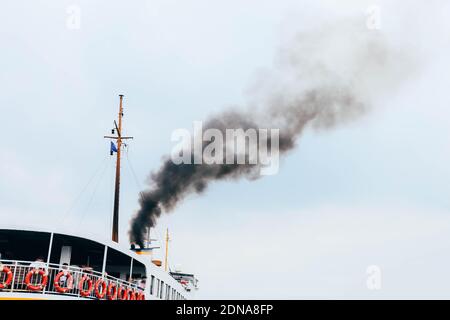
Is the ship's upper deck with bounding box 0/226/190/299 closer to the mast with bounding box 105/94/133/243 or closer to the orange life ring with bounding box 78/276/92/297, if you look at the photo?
the orange life ring with bounding box 78/276/92/297

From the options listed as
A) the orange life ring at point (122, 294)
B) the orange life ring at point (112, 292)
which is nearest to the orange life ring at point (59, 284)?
the orange life ring at point (112, 292)

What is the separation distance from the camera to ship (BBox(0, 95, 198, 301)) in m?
14.2

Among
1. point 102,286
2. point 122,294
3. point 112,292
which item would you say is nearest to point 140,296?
point 122,294

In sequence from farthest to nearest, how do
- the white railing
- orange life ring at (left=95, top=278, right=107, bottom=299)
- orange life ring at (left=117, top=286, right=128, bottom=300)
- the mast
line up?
1. the mast
2. orange life ring at (left=117, top=286, right=128, bottom=300)
3. orange life ring at (left=95, top=278, right=107, bottom=299)
4. the white railing

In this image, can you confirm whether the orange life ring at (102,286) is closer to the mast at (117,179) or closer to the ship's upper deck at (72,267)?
the ship's upper deck at (72,267)

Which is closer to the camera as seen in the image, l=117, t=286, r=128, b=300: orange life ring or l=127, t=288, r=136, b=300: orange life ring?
l=117, t=286, r=128, b=300: orange life ring

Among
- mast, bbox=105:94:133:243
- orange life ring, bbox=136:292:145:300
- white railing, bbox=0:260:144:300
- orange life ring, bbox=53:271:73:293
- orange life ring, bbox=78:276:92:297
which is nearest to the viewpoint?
white railing, bbox=0:260:144:300

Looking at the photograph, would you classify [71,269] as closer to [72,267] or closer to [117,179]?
[72,267]

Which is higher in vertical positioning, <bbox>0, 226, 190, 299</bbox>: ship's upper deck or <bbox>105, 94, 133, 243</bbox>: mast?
<bbox>105, 94, 133, 243</bbox>: mast

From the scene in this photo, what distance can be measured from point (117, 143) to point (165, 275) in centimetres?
1051

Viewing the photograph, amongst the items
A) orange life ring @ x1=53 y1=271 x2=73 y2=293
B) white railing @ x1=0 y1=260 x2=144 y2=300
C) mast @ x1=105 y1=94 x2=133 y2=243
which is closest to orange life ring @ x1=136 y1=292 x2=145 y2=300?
white railing @ x1=0 y1=260 x2=144 y2=300

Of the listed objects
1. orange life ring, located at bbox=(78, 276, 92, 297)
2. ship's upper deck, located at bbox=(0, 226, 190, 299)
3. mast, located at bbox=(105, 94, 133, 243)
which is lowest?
orange life ring, located at bbox=(78, 276, 92, 297)
